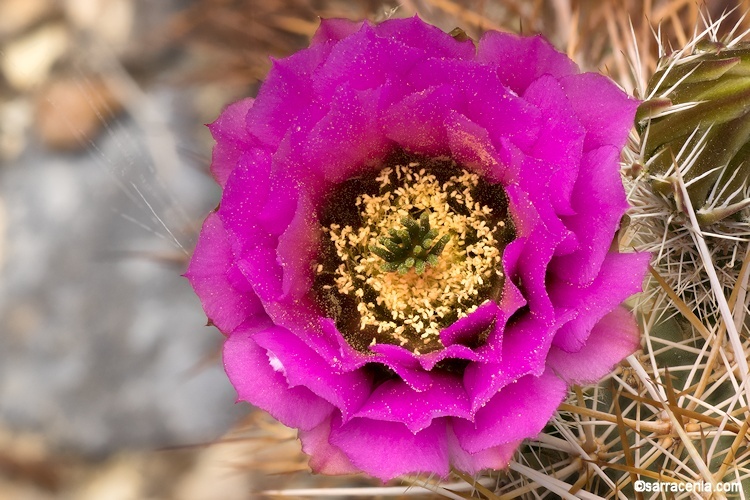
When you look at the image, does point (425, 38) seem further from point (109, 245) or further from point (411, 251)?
point (109, 245)

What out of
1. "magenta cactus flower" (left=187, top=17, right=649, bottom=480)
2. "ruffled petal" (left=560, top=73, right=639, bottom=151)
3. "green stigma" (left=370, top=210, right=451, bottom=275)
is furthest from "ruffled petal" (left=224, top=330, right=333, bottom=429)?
"ruffled petal" (left=560, top=73, right=639, bottom=151)

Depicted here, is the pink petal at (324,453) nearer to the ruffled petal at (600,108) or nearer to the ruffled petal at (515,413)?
the ruffled petal at (515,413)

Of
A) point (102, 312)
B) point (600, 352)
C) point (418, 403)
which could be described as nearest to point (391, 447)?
point (418, 403)

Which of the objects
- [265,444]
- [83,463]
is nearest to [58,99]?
[83,463]

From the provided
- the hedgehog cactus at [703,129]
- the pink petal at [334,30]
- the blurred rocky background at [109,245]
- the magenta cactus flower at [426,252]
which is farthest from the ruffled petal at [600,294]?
the blurred rocky background at [109,245]

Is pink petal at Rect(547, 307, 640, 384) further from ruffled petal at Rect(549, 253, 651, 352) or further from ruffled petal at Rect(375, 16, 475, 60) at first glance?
ruffled petal at Rect(375, 16, 475, 60)
